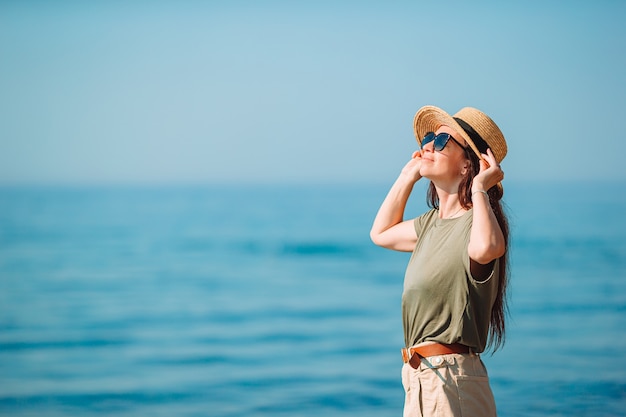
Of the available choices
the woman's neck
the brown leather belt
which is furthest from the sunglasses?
the brown leather belt

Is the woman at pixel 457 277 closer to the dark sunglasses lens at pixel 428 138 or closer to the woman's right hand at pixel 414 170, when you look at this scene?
the dark sunglasses lens at pixel 428 138

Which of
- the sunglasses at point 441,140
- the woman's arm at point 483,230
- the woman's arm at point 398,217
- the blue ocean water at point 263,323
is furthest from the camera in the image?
the blue ocean water at point 263,323

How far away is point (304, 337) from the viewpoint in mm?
10297

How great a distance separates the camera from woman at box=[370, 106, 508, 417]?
236 cm

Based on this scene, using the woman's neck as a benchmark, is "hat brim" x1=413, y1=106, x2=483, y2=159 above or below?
above

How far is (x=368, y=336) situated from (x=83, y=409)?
145 inches

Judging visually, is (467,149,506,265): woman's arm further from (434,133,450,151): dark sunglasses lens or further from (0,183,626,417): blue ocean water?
(0,183,626,417): blue ocean water

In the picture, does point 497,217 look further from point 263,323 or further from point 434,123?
point 263,323

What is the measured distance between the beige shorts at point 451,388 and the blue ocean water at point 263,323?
0.82 meters

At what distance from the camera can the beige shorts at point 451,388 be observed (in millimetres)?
2365

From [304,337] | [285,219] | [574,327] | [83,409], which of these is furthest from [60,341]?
[285,219]

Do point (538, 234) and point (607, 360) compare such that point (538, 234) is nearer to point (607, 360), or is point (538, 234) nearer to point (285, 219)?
point (285, 219)

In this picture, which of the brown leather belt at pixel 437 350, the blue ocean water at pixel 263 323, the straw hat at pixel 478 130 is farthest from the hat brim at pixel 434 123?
the blue ocean water at pixel 263 323

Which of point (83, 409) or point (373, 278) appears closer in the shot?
point (83, 409)
